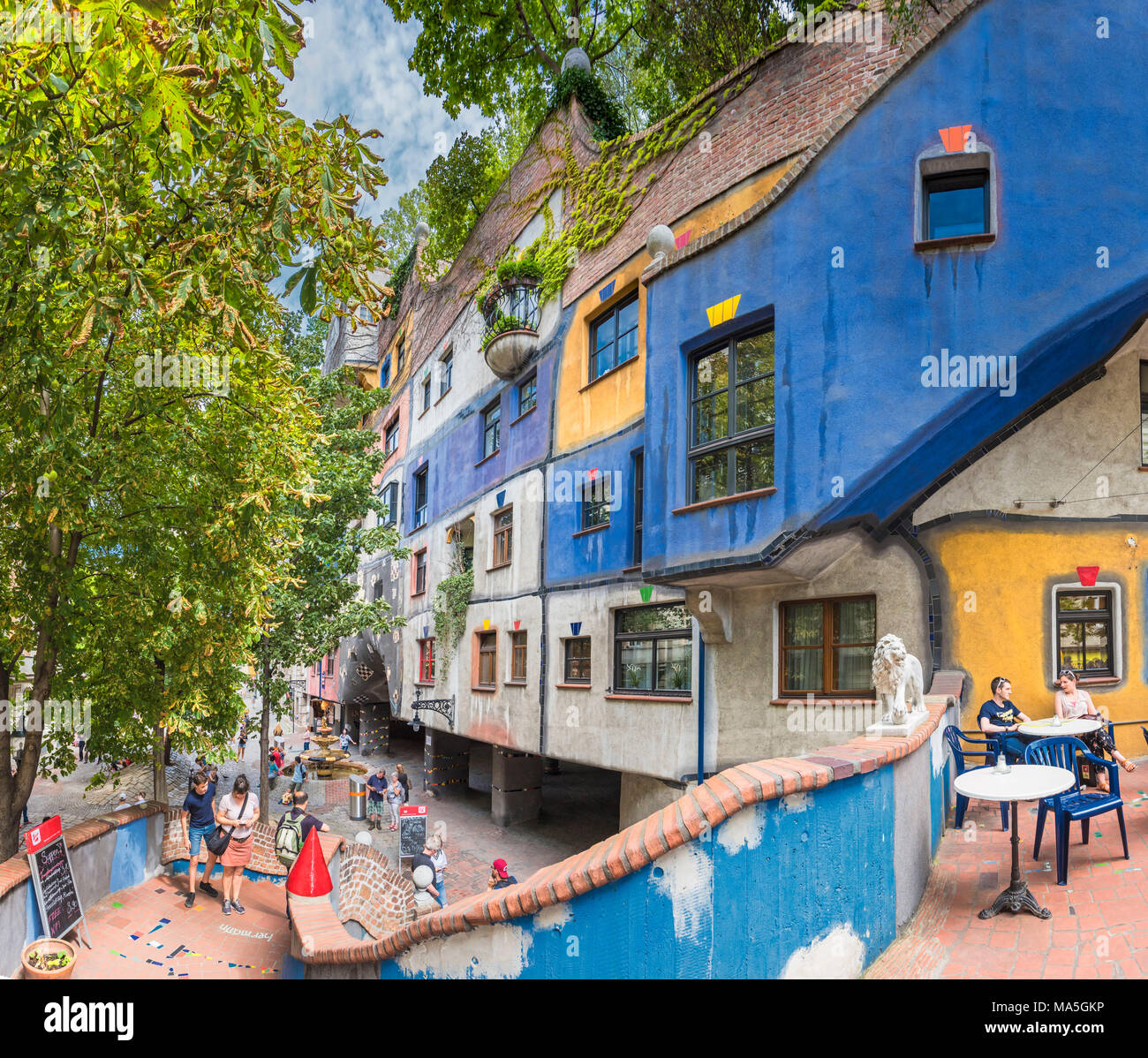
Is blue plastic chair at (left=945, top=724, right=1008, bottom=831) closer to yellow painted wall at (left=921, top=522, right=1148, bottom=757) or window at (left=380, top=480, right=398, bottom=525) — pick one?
yellow painted wall at (left=921, top=522, right=1148, bottom=757)

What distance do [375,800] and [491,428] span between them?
10228 mm

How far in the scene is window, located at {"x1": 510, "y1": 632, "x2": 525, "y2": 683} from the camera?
1783 centimetres

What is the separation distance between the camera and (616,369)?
14680 mm

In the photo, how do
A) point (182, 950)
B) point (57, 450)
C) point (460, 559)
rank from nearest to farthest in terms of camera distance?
point (57, 450) → point (182, 950) → point (460, 559)

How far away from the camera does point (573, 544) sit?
1572 cm

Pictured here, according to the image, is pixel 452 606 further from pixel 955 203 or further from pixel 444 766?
pixel 955 203

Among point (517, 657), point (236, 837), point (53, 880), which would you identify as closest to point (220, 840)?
point (236, 837)

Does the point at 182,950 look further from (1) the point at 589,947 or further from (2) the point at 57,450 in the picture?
(1) the point at 589,947

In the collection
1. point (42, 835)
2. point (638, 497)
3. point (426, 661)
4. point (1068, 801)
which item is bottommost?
point (42, 835)

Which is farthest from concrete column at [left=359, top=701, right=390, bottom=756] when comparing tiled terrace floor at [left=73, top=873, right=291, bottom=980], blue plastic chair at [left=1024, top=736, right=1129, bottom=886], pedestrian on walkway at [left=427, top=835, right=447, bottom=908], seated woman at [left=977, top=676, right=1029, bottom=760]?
blue plastic chair at [left=1024, top=736, right=1129, bottom=886]

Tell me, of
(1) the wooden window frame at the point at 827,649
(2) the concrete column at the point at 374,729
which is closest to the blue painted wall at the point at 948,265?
(1) the wooden window frame at the point at 827,649

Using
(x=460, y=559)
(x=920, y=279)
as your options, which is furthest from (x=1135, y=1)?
(x=460, y=559)

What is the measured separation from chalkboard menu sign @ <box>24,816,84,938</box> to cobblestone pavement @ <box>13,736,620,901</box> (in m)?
7.35
